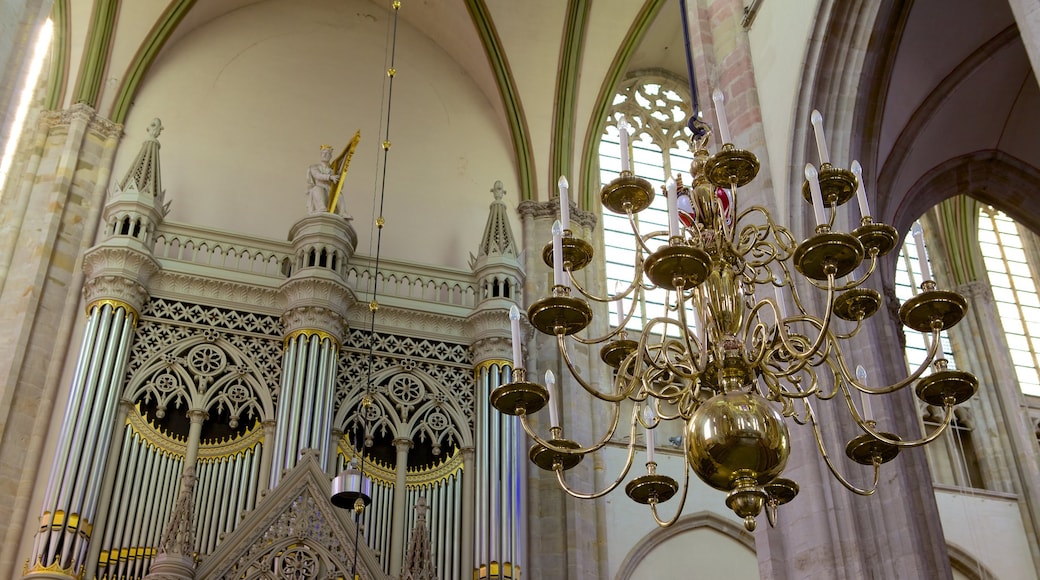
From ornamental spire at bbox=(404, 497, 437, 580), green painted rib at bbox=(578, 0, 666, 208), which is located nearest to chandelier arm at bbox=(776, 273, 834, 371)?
ornamental spire at bbox=(404, 497, 437, 580)

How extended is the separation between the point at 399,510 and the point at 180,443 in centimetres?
220

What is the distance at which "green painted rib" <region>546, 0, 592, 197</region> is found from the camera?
14461 millimetres

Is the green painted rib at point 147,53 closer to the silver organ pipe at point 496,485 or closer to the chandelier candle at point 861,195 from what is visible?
the silver organ pipe at point 496,485

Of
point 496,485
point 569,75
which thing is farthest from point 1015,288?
point 496,485

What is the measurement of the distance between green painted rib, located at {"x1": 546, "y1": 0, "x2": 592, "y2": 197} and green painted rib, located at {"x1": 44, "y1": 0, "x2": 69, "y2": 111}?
593 centimetres

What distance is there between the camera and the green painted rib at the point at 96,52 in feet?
41.9

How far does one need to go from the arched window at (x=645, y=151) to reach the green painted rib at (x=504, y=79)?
52.7 inches

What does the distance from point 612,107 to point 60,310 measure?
26.7 ft

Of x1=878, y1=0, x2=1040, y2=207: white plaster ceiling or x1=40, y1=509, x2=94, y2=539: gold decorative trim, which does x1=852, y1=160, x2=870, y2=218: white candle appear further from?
x1=40, y1=509, x2=94, y2=539: gold decorative trim

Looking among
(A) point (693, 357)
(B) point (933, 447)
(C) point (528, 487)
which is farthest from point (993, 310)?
(A) point (693, 357)

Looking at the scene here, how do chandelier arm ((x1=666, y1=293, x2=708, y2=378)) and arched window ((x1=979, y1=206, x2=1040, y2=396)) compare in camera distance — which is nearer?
chandelier arm ((x1=666, y1=293, x2=708, y2=378))

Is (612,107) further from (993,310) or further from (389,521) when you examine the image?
(389,521)

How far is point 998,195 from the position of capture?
10656 mm

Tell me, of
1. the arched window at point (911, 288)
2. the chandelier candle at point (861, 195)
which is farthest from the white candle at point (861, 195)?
the arched window at point (911, 288)
